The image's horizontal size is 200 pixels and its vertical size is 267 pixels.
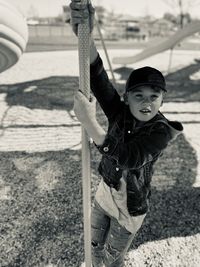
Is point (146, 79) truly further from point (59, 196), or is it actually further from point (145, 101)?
point (59, 196)

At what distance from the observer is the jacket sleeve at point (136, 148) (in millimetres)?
1422

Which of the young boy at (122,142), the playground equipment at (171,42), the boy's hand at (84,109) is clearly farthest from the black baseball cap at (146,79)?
the playground equipment at (171,42)

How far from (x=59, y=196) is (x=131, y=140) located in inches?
89.6

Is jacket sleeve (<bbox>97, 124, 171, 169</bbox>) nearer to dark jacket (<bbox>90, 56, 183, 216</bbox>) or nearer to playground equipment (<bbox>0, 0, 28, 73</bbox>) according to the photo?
dark jacket (<bbox>90, 56, 183, 216</bbox>)

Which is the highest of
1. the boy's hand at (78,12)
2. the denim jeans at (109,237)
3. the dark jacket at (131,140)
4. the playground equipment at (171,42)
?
the boy's hand at (78,12)

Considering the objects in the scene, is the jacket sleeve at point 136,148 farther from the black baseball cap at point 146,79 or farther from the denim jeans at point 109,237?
the denim jeans at point 109,237

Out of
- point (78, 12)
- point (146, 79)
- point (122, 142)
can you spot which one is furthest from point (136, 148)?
point (78, 12)

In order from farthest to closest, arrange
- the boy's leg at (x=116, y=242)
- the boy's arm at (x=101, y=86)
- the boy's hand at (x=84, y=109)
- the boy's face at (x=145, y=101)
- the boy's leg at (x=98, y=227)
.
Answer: the boy's leg at (x=98, y=227) < the boy's leg at (x=116, y=242) < the boy's arm at (x=101, y=86) < the boy's face at (x=145, y=101) < the boy's hand at (x=84, y=109)

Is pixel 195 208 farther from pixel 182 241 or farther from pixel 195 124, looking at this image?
pixel 195 124

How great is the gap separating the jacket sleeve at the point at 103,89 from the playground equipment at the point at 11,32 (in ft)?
3.96

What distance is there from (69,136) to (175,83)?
5.93 m

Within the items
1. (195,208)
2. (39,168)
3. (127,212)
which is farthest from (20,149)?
(127,212)

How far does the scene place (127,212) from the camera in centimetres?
190

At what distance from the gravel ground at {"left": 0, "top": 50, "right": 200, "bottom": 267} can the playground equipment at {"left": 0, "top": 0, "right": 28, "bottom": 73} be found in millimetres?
1725
